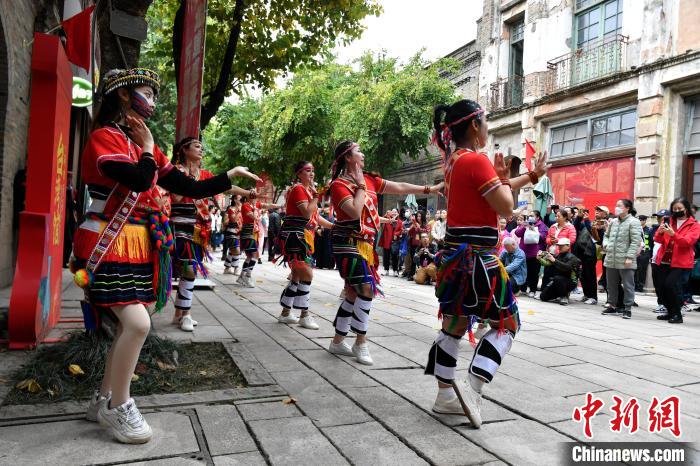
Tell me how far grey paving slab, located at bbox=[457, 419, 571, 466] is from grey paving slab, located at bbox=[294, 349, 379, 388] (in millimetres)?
1043

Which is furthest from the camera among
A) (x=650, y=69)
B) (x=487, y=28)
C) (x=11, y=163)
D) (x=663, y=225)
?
(x=487, y=28)

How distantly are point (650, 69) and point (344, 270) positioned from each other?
12.6m

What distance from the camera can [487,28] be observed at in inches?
819

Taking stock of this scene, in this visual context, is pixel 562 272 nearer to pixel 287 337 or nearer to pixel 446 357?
pixel 287 337

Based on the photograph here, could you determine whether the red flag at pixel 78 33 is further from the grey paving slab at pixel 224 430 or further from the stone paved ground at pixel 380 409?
the grey paving slab at pixel 224 430

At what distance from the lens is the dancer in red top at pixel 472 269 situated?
320cm

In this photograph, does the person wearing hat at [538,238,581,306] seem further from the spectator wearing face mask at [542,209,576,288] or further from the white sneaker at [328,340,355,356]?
the white sneaker at [328,340,355,356]

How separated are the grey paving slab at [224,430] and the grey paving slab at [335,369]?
941 mm

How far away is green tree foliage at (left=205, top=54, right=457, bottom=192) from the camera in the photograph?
2050cm

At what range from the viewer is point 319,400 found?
3.56m

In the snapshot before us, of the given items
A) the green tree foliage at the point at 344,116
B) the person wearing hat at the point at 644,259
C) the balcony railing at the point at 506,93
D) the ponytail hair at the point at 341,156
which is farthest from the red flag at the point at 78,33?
the balcony railing at the point at 506,93

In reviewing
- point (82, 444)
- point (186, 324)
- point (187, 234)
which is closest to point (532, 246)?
point (187, 234)

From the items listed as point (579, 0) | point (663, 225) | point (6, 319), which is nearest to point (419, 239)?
point (663, 225)

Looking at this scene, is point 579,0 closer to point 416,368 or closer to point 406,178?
point 406,178
